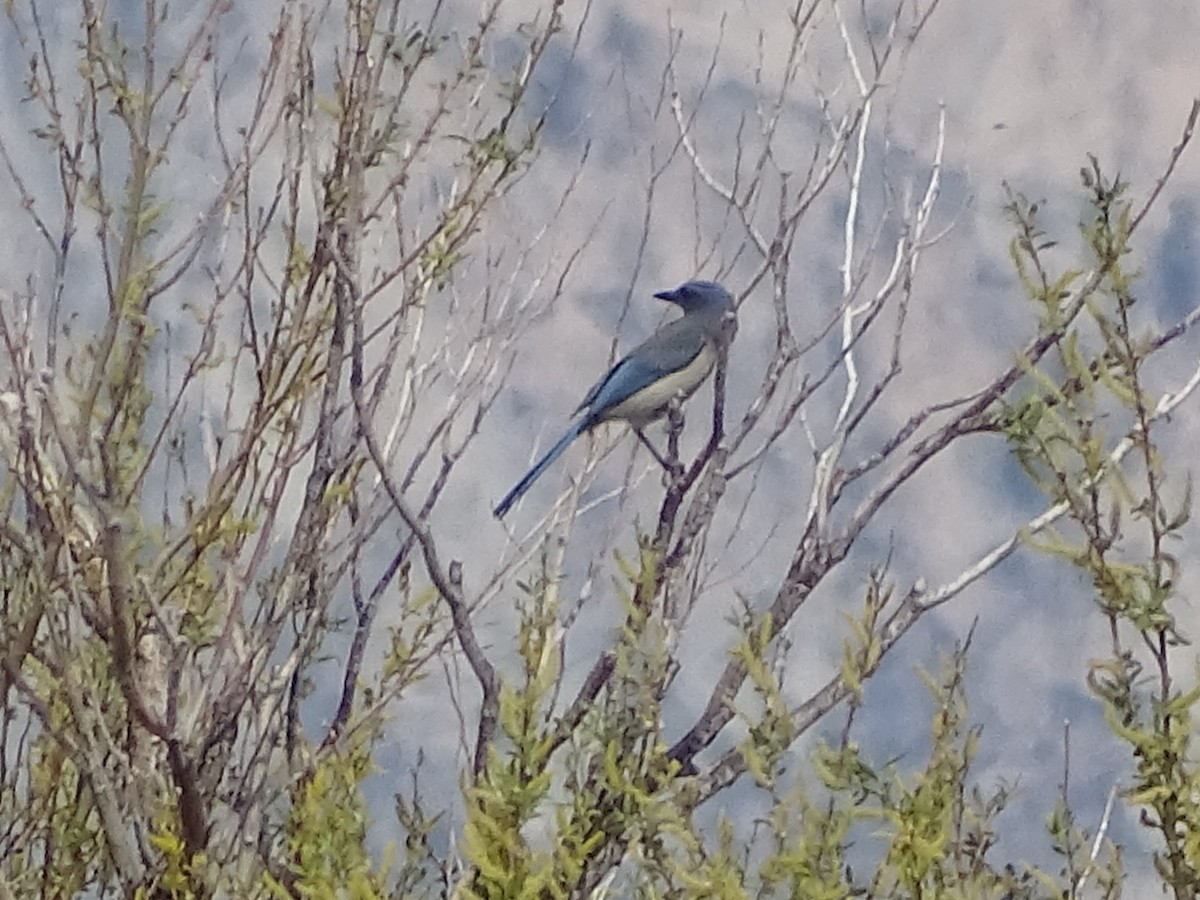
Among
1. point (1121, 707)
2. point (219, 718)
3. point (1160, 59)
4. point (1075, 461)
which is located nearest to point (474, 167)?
point (219, 718)

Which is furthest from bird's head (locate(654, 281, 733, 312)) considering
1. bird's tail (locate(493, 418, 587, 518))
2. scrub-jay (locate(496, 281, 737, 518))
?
bird's tail (locate(493, 418, 587, 518))

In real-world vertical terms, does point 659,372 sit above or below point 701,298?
below

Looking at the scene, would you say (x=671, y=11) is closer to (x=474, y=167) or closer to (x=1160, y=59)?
(x=1160, y=59)

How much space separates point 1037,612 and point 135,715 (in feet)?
4.55

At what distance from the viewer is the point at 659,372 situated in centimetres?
176

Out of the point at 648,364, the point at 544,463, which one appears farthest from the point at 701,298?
the point at 544,463

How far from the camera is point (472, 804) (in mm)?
632

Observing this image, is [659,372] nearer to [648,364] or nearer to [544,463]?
[648,364]

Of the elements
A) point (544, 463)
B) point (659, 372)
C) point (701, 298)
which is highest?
point (701, 298)

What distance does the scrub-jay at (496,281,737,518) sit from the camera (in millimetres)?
1702

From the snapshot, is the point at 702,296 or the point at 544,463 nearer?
the point at 544,463

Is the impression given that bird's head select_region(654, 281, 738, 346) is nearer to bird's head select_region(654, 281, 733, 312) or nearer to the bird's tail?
bird's head select_region(654, 281, 733, 312)

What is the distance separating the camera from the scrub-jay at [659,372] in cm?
170

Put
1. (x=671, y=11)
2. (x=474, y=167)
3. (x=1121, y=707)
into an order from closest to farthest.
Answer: (x=1121, y=707), (x=474, y=167), (x=671, y=11)
